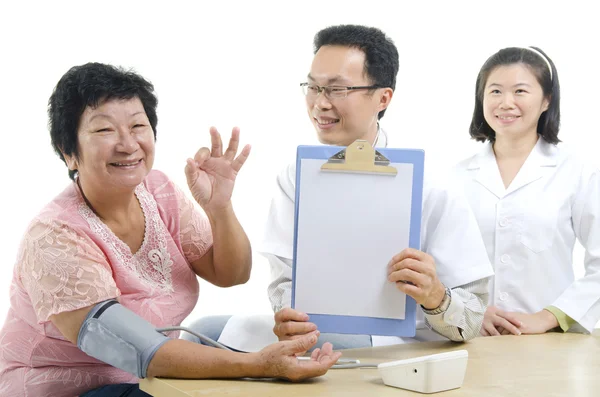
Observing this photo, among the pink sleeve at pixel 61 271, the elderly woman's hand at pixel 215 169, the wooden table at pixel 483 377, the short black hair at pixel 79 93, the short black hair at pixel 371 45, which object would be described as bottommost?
the wooden table at pixel 483 377

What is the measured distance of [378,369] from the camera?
1617 mm

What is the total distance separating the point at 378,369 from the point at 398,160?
0.46m

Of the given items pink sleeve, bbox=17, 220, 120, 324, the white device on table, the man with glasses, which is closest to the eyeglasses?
the man with glasses

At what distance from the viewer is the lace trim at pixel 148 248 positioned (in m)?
1.89

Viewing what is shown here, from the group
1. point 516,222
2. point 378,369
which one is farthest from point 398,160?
point 516,222

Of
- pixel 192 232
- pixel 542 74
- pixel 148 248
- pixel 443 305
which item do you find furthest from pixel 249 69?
pixel 443 305

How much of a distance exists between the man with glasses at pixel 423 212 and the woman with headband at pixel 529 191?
1.59 ft

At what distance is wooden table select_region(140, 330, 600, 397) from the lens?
1524 mm

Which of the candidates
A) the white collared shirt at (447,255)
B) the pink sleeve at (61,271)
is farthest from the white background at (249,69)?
the pink sleeve at (61,271)

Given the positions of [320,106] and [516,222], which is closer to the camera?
[320,106]

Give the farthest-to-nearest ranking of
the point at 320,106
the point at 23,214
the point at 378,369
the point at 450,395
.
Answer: the point at 23,214 < the point at 320,106 < the point at 378,369 < the point at 450,395

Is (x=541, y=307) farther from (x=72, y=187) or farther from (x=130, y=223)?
(x=72, y=187)

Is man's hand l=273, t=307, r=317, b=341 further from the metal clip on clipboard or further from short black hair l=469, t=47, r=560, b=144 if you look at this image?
short black hair l=469, t=47, r=560, b=144

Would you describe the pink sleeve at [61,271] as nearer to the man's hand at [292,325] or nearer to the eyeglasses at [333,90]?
the man's hand at [292,325]
